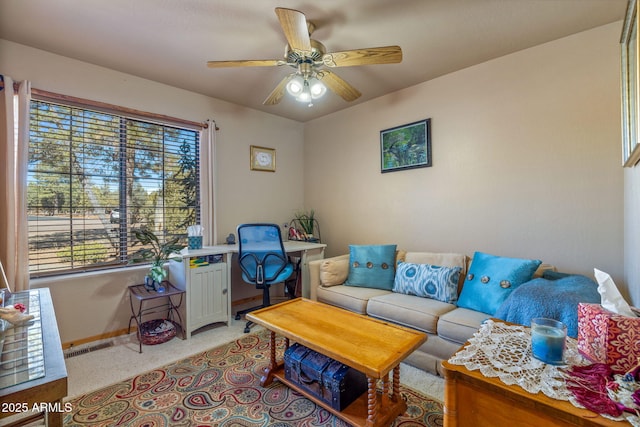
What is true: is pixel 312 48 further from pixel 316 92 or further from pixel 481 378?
pixel 481 378

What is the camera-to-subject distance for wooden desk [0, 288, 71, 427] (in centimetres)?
76

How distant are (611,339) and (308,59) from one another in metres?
2.15

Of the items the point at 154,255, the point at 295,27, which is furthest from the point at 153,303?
the point at 295,27

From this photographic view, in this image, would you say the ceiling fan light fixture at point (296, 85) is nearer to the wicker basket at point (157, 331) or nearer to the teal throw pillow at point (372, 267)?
the teal throw pillow at point (372, 267)

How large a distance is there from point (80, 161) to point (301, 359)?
2.62 metres

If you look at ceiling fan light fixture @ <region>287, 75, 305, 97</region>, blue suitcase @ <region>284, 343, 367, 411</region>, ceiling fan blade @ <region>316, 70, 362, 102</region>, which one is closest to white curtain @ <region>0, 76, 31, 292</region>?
ceiling fan light fixture @ <region>287, 75, 305, 97</region>

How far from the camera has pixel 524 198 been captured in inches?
95.2

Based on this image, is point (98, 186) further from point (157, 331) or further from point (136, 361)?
point (136, 361)

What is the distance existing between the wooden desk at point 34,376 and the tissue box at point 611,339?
1642 mm

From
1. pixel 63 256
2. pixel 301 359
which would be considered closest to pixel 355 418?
pixel 301 359

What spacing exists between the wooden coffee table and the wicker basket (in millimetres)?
1245

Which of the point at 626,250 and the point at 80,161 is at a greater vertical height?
the point at 80,161

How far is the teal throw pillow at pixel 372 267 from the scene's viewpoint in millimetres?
2863

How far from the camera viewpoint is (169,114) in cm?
306
